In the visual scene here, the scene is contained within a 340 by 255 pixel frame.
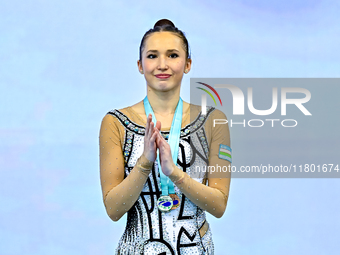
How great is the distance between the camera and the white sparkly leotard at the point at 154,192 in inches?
68.6

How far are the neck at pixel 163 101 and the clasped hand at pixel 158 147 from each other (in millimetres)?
241

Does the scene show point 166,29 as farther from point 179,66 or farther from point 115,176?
point 115,176

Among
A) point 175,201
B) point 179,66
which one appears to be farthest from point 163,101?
point 175,201

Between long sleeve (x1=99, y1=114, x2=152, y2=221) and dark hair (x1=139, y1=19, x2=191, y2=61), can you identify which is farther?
dark hair (x1=139, y1=19, x2=191, y2=61)

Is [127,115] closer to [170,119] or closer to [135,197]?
[170,119]

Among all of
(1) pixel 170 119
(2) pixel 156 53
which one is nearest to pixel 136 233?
(1) pixel 170 119

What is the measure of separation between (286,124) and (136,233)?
1693 millimetres

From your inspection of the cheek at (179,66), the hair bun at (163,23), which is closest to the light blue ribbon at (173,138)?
the cheek at (179,66)

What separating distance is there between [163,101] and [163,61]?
6.3 inches

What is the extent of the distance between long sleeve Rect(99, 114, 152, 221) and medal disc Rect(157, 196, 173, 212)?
0.09 metres

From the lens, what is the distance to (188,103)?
198 centimetres

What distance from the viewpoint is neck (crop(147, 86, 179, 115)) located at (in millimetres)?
1894

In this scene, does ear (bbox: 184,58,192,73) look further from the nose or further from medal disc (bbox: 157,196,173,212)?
medal disc (bbox: 157,196,173,212)

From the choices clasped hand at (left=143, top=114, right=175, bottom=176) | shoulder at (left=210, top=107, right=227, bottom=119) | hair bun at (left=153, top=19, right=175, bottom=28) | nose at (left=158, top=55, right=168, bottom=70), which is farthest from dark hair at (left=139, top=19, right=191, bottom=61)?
clasped hand at (left=143, top=114, right=175, bottom=176)
